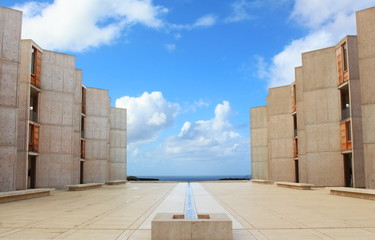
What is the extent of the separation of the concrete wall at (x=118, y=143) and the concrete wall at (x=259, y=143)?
59.6ft

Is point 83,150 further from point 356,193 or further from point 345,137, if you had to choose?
point 356,193

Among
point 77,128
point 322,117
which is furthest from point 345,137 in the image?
point 77,128

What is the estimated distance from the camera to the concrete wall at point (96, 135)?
140 feet

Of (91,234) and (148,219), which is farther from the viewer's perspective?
(148,219)

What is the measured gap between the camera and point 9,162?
72.6ft

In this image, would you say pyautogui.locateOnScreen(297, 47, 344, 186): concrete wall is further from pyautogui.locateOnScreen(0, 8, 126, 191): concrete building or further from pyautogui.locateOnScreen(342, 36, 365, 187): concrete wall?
pyautogui.locateOnScreen(0, 8, 126, 191): concrete building

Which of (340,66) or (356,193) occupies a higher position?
(340,66)

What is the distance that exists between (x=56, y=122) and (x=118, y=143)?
2441 cm

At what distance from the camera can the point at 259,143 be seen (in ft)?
173

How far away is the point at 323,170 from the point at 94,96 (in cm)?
2569

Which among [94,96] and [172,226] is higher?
[94,96]

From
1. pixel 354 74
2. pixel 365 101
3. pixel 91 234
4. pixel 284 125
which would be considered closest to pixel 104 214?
pixel 91 234

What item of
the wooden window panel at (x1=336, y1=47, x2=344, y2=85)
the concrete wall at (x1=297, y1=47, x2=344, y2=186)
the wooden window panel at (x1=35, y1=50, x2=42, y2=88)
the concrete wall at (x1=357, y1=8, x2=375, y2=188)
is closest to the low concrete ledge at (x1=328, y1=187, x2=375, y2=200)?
the concrete wall at (x1=357, y1=8, x2=375, y2=188)

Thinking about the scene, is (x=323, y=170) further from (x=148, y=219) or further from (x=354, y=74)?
(x=148, y=219)
